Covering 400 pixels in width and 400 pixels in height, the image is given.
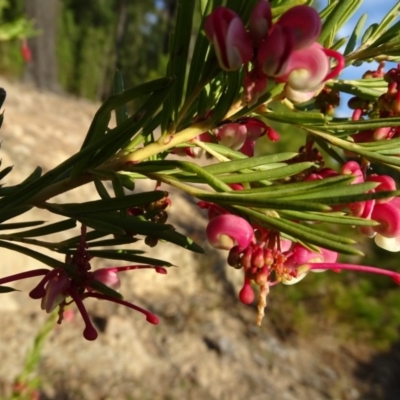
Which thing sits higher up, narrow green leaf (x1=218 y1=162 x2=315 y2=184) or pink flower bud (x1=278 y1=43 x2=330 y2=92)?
pink flower bud (x1=278 y1=43 x2=330 y2=92)

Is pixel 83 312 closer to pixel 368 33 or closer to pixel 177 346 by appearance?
pixel 368 33

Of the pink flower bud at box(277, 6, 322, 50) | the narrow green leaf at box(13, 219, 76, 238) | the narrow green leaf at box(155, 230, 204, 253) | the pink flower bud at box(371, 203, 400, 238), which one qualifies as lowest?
the narrow green leaf at box(13, 219, 76, 238)

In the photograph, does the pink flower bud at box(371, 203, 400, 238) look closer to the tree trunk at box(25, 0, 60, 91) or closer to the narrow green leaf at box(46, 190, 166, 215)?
the narrow green leaf at box(46, 190, 166, 215)

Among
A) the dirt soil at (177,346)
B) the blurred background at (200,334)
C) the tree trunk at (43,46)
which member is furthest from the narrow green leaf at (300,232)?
the tree trunk at (43,46)

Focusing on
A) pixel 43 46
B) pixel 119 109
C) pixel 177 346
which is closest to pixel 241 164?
pixel 119 109

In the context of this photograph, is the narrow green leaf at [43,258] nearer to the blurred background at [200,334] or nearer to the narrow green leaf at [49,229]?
the narrow green leaf at [49,229]

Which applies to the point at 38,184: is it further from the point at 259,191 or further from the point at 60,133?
the point at 60,133

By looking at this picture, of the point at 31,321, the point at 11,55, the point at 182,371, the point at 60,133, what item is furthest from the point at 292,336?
the point at 11,55

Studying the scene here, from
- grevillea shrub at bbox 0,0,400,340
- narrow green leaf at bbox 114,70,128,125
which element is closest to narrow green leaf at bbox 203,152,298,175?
grevillea shrub at bbox 0,0,400,340
